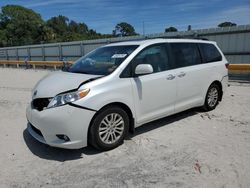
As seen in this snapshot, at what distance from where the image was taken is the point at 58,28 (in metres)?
82.6

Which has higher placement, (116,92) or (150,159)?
(116,92)

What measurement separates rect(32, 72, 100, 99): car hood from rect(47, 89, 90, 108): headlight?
0.38 ft

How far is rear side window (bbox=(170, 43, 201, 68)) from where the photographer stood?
5258 millimetres

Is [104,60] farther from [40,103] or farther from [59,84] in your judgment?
[40,103]

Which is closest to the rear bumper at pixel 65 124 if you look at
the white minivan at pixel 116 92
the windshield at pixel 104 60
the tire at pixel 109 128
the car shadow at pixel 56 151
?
the white minivan at pixel 116 92

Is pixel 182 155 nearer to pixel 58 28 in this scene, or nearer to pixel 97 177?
pixel 97 177

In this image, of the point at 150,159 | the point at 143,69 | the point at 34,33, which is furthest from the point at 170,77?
the point at 34,33

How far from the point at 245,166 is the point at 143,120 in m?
1.77

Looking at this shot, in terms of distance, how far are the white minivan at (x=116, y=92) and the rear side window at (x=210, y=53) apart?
12 centimetres

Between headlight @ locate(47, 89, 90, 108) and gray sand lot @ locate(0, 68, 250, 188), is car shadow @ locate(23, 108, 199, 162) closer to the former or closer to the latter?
gray sand lot @ locate(0, 68, 250, 188)

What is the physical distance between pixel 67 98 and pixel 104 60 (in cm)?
128

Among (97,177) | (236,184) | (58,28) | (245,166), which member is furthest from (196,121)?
(58,28)

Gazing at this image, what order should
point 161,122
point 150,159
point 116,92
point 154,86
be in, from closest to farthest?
point 150,159 → point 116,92 → point 154,86 → point 161,122

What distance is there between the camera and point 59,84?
168 inches
